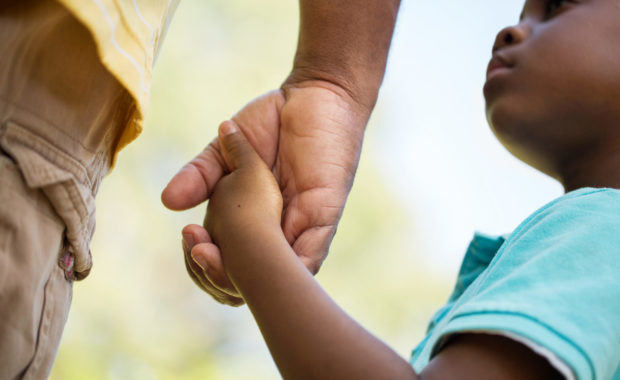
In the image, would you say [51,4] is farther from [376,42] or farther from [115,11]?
[376,42]

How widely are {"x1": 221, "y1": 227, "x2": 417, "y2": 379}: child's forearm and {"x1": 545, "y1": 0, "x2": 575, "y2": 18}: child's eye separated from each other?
1.91 feet

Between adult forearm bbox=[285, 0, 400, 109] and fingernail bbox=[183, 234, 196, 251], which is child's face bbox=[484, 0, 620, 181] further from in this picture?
fingernail bbox=[183, 234, 196, 251]


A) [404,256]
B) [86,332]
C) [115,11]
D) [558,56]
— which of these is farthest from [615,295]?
[86,332]

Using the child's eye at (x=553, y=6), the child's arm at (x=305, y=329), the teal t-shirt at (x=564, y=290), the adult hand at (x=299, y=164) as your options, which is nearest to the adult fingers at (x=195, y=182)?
the adult hand at (x=299, y=164)

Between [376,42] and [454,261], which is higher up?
[376,42]

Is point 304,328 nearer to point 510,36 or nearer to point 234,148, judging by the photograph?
point 234,148

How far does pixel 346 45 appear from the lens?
98cm

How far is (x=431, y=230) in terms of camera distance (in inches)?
112

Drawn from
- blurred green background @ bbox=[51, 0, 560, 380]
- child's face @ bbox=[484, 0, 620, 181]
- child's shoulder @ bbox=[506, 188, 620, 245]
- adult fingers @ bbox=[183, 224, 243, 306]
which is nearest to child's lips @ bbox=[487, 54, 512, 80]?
child's face @ bbox=[484, 0, 620, 181]

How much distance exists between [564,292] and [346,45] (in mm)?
563

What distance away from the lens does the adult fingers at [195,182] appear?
2.76 feet

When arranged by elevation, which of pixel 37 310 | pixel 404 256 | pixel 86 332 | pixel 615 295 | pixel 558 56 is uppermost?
pixel 558 56

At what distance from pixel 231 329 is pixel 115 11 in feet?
7.38

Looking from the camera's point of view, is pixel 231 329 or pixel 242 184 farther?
pixel 231 329
